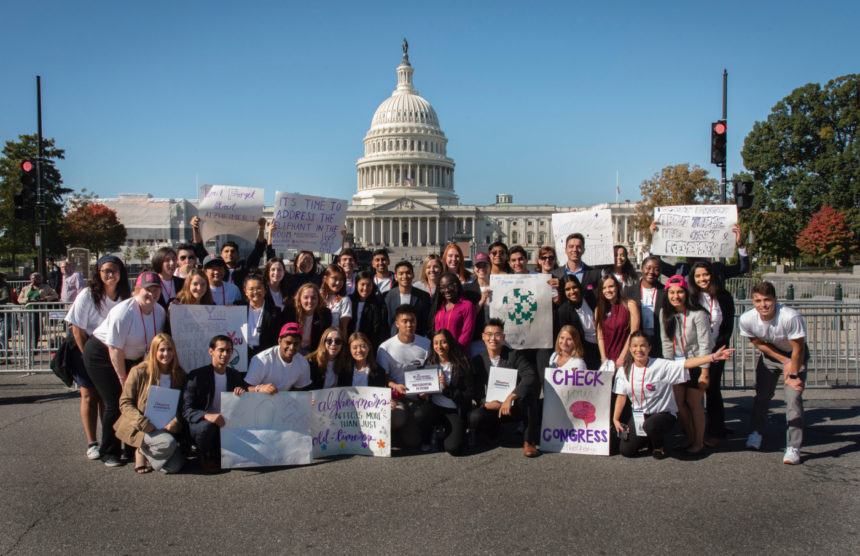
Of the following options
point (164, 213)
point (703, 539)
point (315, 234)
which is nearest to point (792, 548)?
point (703, 539)

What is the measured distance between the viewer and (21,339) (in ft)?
36.9

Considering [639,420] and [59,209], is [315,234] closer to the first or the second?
[639,420]

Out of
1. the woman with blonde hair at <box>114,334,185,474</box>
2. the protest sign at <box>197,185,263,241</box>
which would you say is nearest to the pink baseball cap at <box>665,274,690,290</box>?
the woman with blonde hair at <box>114,334,185,474</box>

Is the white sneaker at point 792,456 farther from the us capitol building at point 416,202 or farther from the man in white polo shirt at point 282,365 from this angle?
the us capitol building at point 416,202

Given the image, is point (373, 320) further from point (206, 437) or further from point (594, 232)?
point (594, 232)

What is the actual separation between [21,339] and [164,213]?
96447 mm

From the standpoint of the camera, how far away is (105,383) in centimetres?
598

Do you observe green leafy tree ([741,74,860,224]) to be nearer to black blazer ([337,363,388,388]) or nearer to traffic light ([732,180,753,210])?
traffic light ([732,180,753,210])

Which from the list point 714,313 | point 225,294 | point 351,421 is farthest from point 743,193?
point 225,294

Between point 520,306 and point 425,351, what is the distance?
1.16m

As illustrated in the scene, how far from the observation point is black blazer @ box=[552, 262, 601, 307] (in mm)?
6973

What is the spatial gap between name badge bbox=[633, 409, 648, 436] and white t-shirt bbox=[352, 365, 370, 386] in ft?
8.85

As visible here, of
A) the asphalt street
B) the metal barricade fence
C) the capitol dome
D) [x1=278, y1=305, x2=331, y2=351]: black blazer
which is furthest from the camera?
the capitol dome

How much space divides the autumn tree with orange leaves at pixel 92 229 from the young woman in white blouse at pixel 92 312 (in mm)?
57503
